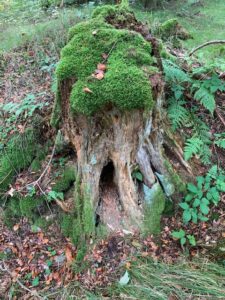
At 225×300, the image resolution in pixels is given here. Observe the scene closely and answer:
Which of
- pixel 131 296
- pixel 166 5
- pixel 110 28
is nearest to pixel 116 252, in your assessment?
pixel 131 296

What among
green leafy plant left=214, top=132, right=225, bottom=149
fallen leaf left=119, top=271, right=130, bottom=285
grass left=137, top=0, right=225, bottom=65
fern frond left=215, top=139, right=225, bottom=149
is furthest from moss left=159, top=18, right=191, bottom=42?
fallen leaf left=119, top=271, right=130, bottom=285

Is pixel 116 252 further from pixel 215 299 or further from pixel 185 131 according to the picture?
pixel 185 131

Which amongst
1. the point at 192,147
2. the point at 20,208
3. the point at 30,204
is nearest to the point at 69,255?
the point at 30,204

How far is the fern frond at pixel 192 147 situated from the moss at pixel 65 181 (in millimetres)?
1310

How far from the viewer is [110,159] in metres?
3.31

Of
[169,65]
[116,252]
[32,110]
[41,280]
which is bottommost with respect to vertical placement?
Result: [41,280]

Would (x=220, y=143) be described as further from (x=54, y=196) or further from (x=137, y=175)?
(x=54, y=196)

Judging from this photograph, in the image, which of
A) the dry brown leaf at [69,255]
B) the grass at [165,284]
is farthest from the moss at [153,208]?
the dry brown leaf at [69,255]

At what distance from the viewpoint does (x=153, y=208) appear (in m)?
3.44

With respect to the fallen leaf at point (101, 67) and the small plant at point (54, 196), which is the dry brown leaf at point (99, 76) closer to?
the fallen leaf at point (101, 67)

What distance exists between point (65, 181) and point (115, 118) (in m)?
1.22

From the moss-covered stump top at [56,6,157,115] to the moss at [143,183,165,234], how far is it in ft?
3.34

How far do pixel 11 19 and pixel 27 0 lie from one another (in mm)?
2170

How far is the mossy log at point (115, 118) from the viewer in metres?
2.82
